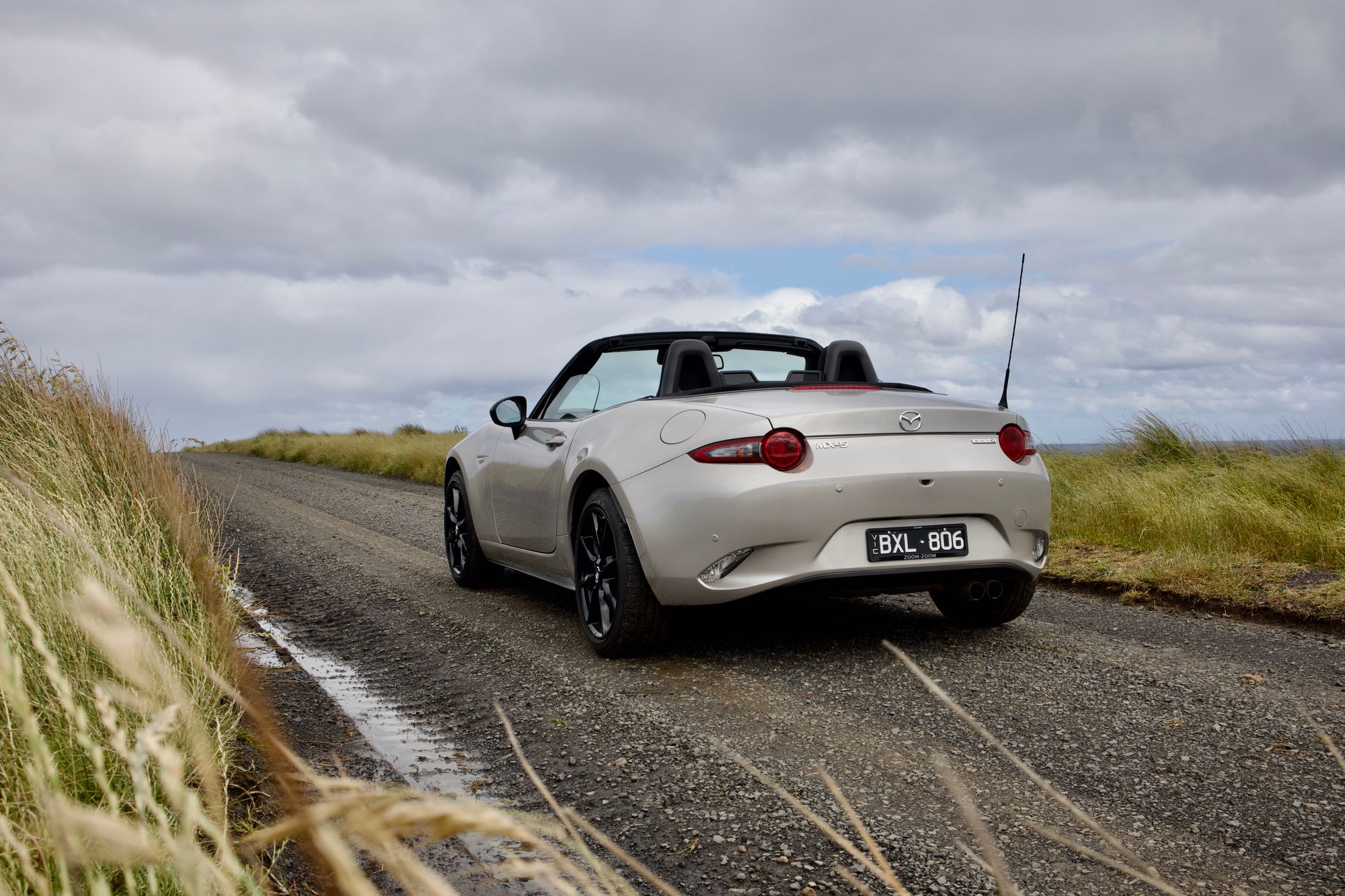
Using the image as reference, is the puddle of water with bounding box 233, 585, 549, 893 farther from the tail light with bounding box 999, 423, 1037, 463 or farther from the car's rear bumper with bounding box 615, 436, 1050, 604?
the tail light with bounding box 999, 423, 1037, 463

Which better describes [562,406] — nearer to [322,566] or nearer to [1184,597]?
[322,566]

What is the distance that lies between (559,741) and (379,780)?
2.11ft

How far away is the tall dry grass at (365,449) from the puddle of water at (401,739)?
11.5m

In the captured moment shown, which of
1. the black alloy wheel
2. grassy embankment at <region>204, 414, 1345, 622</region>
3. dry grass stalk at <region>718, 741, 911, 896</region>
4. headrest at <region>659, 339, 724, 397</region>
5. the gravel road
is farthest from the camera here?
grassy embankment at <region>204, 414, 1345, 622</region>

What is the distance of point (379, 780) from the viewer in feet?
11.0

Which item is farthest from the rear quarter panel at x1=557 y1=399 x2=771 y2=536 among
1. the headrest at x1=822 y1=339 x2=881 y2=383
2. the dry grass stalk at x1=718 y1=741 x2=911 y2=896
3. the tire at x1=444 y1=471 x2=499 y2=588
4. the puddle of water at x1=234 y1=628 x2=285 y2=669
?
Result: the dry grass stalk at x1=718 y1=741 x2=911 y2=896

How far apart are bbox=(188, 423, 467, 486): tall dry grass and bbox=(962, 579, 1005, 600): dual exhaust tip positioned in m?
12.7

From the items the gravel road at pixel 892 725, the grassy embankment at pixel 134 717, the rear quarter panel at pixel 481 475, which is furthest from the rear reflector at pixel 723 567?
the rear quarter panel at pixel 481 475

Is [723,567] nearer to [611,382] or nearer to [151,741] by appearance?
[611,382]

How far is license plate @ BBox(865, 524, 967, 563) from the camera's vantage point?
4395mm

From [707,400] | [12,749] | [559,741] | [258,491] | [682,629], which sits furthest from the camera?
[258,491]

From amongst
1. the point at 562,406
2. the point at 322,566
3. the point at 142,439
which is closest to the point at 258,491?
the point at 322,566

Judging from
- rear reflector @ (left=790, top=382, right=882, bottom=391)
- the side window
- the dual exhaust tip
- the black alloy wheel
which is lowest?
the dual exhaust tip

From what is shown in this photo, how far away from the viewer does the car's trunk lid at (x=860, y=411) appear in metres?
4.43
